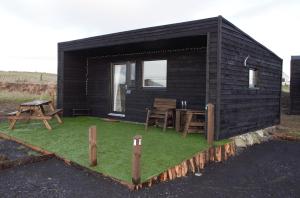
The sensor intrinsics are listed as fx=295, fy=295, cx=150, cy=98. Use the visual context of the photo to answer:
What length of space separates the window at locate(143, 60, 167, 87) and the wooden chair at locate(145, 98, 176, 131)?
2.45 ft

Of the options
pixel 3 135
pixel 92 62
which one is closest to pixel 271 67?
→ pixel 92 62

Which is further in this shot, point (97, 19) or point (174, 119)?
point (97, 19)

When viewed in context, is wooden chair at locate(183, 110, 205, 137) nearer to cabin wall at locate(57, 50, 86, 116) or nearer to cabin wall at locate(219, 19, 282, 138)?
cabin wall at locate(219, 19, 282, 138)

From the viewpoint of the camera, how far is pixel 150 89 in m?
10.3

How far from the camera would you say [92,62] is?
1220 centimetres

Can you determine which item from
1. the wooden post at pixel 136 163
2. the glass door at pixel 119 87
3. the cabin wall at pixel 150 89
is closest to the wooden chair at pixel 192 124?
the cabin wall at pixel 150 89

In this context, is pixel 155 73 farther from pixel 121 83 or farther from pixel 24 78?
pixel 24 78

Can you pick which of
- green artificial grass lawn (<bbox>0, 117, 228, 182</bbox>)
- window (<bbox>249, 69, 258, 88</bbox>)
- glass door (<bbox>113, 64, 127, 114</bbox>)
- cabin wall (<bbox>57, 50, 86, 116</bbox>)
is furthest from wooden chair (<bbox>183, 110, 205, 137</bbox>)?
cabin wall (<bbox>57, 50, 86, 116</bbox>)

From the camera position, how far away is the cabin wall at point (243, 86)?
755cm

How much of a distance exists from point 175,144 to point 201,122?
1542 mm

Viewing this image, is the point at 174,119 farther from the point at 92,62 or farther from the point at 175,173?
the point at 92,62

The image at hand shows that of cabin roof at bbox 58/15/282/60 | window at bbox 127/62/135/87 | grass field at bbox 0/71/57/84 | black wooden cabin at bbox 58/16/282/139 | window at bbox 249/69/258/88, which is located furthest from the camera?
grass field at bbox 0/71/57/84

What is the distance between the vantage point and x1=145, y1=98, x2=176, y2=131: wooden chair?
885 cm

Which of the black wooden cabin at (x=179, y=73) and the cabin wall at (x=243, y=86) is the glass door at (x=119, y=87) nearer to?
the black wooden cabin at (x=179, y=73)
